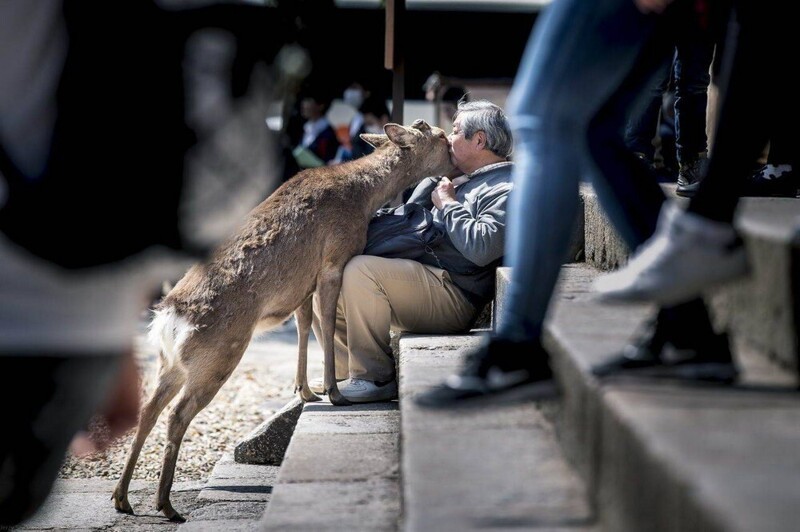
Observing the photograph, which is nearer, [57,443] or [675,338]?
[57,443]

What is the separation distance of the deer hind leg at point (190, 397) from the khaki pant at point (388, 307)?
66cm

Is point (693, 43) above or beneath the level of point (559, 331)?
above

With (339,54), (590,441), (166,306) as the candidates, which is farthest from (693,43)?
(339,54)

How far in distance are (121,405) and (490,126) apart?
4264 millimetres

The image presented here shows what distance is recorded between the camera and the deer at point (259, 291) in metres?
5.17

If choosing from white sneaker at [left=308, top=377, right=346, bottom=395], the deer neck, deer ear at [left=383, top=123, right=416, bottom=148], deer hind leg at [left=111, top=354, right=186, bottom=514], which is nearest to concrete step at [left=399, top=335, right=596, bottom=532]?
deer hind leg at [left=111, top=354, right=186, bottom=514]

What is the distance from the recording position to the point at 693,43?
548 cm

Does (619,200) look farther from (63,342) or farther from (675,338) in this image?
(63,342)

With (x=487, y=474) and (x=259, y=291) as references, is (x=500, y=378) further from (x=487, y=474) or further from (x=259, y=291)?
(x=259, y=291)

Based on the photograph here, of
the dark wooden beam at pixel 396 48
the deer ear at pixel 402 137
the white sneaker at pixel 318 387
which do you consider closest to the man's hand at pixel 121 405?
the white sneaker at pixel 318 387

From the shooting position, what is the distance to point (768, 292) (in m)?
2.42

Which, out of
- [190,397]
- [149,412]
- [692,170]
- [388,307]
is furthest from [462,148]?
[149,412]

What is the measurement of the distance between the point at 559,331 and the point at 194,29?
1327mm

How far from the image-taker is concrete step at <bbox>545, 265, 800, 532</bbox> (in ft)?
4.91
